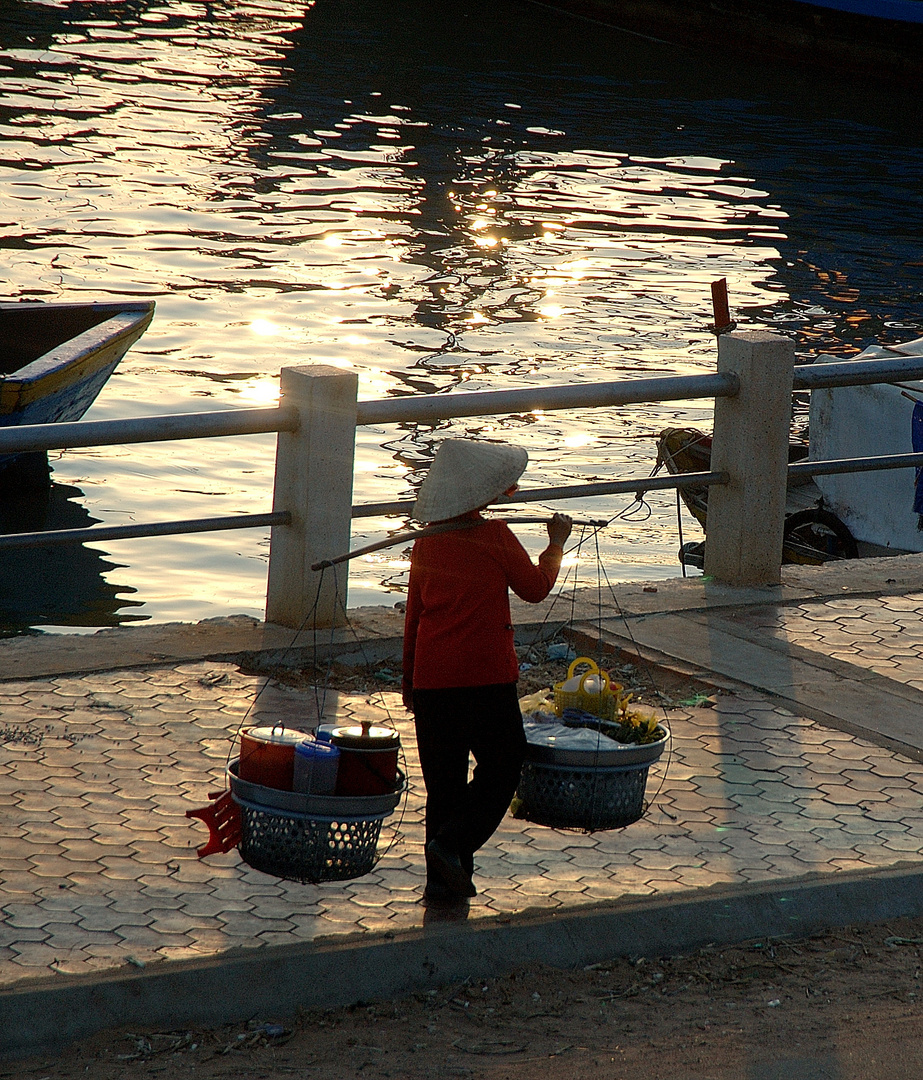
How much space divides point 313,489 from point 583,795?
2.84 meters

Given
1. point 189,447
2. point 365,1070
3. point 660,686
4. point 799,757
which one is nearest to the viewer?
point 365,1070

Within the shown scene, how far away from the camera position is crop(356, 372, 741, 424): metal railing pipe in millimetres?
7453

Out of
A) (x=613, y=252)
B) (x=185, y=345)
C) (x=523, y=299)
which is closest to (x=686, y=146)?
(x=613, y=252)

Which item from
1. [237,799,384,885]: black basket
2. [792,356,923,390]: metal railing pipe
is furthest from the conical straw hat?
[792,356,923,390]: metal railing pipe

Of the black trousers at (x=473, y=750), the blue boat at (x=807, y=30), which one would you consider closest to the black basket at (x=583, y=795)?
the black trousers at (x=473, y=750)

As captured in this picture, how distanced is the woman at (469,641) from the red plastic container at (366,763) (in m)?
0.23

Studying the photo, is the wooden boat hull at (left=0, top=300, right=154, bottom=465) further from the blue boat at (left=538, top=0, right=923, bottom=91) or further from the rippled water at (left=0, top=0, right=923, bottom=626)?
the blue boat at (left=538, top=0, right=923, bottom=91)

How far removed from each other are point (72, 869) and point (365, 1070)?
1.37 metres

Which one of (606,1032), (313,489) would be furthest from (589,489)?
(606,1032)

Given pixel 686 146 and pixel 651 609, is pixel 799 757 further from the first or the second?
pixel 686 146

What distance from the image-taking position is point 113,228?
962 inches

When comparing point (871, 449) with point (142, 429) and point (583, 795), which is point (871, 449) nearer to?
point (142, 429)

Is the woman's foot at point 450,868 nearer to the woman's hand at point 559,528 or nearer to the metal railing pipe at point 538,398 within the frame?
the woman's hand at point 559,528

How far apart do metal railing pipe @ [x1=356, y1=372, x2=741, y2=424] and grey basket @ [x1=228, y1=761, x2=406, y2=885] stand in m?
2.94
